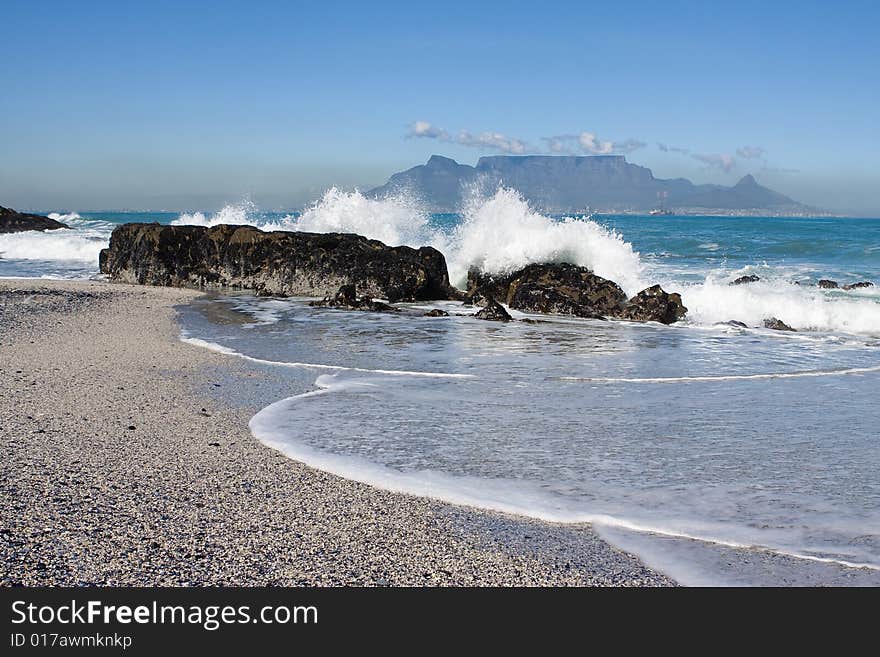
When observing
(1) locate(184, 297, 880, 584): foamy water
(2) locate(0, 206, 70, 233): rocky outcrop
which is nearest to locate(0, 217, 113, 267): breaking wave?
(2) locate(0, 206, 70, 233): rocky outcrop

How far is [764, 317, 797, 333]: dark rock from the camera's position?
13.2 metres

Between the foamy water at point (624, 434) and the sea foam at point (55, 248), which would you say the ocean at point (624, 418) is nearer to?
the foamy water at point (624, 434)

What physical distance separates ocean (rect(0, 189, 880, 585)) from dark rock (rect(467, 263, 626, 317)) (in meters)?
1.10

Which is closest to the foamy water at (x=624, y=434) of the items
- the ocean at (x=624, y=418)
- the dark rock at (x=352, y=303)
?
the ocean at (x=624, y=418)

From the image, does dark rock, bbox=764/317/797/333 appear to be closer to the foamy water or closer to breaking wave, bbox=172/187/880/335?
breaking wave, bbox=172/187/880/335

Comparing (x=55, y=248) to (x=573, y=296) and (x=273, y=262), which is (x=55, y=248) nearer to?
(x=273, y=262)

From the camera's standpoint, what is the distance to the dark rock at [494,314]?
13.1m

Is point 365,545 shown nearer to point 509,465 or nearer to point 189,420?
point 509,465

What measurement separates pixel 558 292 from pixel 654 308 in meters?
1.98

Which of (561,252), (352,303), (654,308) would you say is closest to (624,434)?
(654,308)

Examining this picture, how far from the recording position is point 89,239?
1186 inches

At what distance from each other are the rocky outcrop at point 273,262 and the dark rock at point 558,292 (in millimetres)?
1346

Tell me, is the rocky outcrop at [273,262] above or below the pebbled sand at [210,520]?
above

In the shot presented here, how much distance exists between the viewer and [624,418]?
19.9 ft
